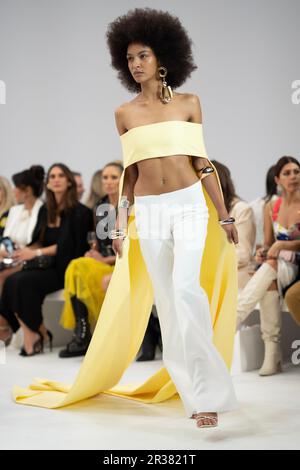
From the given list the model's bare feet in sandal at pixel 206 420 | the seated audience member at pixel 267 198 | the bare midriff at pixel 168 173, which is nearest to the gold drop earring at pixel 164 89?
the bare midriff at pixel 168 173

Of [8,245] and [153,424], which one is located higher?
[8,245]

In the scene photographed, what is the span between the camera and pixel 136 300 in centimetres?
389

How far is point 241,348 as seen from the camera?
4.93 metres

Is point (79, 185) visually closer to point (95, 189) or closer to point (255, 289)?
point (95, 189)

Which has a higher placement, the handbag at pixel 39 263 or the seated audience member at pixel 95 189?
the seated audience member at pixel 95 189

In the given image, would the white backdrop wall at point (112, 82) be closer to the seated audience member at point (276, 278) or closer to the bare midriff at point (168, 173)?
the seated audience member at point (276, 278)

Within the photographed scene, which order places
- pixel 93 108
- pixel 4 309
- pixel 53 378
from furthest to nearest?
pixel 93 108 → pixel 4 309 → pixel 53 378

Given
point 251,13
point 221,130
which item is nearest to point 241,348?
point 221,130

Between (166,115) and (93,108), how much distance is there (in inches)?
166

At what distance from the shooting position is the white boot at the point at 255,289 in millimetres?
4812

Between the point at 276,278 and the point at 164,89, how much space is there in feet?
5.46

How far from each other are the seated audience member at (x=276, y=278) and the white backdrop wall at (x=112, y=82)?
4.75ft

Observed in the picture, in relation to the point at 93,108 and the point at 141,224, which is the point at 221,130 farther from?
the point at 141,224

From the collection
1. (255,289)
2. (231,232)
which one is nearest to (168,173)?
(231,232)
